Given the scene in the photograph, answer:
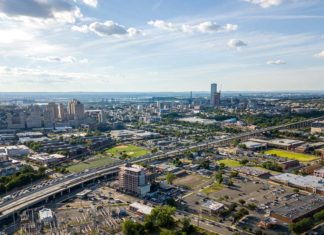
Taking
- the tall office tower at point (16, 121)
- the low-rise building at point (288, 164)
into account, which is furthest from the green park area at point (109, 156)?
the tall office tower at point (16, 121)

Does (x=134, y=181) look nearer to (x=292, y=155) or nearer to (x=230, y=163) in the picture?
(x=230, y=163)

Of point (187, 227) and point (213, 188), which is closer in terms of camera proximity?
point (187, 227)

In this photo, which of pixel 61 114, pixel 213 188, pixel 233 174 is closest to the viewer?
pixel 213 188

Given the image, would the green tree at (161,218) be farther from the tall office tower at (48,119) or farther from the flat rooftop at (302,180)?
the tall office tower at (48,119)

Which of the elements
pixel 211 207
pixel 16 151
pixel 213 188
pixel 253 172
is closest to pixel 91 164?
pixel 16 151

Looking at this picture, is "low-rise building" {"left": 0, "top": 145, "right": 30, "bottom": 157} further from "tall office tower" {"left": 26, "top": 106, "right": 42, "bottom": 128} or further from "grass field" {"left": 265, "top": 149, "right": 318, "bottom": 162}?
"grass field" {"left": 265, "top": 149, "right": 318, "bottom": 162}

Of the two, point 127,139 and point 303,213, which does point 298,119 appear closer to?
point 127,139

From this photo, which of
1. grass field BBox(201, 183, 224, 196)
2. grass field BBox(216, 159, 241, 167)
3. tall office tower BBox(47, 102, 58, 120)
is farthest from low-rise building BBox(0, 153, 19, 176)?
tall office tower BBox(47, 102, 58, 120)
